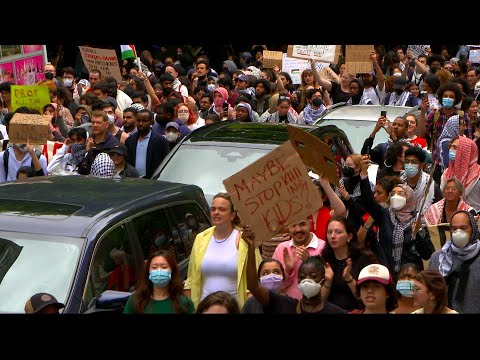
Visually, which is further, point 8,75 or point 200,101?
point 8,75

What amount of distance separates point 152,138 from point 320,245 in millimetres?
4379

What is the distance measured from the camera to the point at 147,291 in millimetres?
5988

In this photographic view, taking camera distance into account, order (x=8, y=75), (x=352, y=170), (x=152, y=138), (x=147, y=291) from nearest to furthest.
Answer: (x=147, y=291), (x=352, y=170), (x=152, y=138), (x=8, y=75)

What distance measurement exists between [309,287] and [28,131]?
17.2ft

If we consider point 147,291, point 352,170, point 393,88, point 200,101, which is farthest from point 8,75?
point 147,291

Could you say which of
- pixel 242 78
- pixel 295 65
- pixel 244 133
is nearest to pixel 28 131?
pixel 244 133

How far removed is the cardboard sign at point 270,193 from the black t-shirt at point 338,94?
38.1 feet

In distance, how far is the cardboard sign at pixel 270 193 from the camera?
6.08 meters

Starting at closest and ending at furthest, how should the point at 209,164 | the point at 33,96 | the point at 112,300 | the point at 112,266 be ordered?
the point at 112,300
the point at 112,266
the point at 209,164
the point at 33,96

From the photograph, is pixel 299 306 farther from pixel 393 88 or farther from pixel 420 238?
pixel 393 88

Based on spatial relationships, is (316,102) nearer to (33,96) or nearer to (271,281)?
(33,96)

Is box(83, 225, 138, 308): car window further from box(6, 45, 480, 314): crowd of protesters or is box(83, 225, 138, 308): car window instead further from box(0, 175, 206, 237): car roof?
box(6, 45, 480, 314): crowd of protesters

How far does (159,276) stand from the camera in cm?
602

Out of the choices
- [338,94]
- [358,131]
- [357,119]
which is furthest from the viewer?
[338,94]
